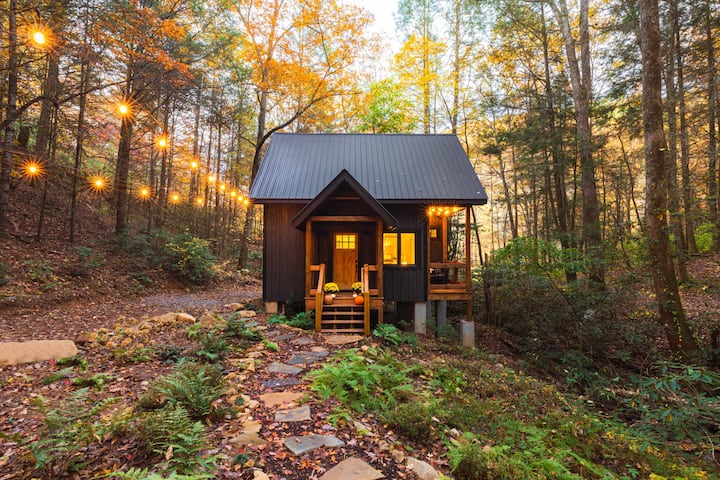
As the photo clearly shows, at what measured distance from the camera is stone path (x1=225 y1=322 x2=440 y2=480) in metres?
2.82

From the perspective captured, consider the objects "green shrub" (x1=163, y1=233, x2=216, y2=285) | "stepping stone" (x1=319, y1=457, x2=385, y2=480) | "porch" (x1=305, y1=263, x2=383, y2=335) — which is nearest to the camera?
"stepping stone" (x1=319, y1=457, x2=385, y2=480)

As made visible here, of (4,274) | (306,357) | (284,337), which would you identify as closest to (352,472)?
(306,357)

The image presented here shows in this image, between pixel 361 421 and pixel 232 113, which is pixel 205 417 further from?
pixel 232 113

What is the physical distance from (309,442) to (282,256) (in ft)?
22.2

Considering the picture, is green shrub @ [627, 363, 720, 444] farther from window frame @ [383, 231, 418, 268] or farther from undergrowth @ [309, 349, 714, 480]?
window frame @ [383, 231, 418, 268]

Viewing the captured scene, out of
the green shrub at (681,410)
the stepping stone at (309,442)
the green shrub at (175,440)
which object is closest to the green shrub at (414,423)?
the stepping stone at (309,442)

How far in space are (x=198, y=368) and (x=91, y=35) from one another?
10.9 meters

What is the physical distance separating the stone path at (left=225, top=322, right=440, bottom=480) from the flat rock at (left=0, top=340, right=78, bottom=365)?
110 inches

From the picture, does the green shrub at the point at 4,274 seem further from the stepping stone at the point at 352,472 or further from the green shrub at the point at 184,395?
the stepping stone at the point at 352,472

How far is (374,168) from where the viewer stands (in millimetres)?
10750

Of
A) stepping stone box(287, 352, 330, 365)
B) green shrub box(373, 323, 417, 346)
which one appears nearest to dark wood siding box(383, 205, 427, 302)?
green shrub box(373, 323, 417, 346)

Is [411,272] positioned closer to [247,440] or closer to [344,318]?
[344,318]

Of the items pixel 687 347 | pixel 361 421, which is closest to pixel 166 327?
pixel 361 421

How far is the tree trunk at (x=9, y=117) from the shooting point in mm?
8133
